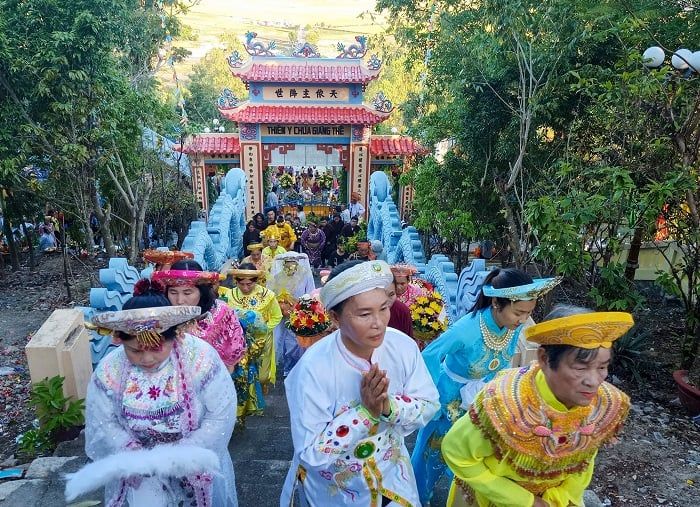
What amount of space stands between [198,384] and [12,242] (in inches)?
391

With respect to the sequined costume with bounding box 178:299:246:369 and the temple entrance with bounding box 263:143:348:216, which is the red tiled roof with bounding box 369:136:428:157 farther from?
the sequined costume with bounding box 178:299:246:369

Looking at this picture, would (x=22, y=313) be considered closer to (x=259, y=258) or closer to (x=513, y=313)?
(x=259, y=258)

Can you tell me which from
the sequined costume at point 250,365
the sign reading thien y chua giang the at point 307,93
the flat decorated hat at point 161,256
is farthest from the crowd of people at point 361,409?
the sign reading thien y chua giang the at point 307,93

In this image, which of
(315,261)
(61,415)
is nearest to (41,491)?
(61,415)

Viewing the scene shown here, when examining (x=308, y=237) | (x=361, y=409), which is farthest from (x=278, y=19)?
(x=361, y=409)

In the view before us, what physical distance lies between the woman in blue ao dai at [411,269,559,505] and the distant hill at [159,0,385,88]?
90.4 m

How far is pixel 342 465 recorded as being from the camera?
2.10 meters

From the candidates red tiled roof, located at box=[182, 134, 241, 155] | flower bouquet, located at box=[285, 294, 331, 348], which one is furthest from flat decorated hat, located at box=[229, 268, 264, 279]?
red tiled roof, located at box=[182, 134, 241, 155]

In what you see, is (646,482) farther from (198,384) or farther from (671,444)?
(198,384)

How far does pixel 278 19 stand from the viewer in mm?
110625

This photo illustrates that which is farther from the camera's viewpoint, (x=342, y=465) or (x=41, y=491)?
(x=41, y=491)

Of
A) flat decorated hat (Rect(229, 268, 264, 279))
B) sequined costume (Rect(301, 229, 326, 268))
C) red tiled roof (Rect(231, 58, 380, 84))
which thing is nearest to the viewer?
flat decorated hat (Rect(229, 268, 264, 279))

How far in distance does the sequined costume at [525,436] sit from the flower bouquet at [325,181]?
18.4 metres

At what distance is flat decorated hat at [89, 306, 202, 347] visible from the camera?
2.05 m
